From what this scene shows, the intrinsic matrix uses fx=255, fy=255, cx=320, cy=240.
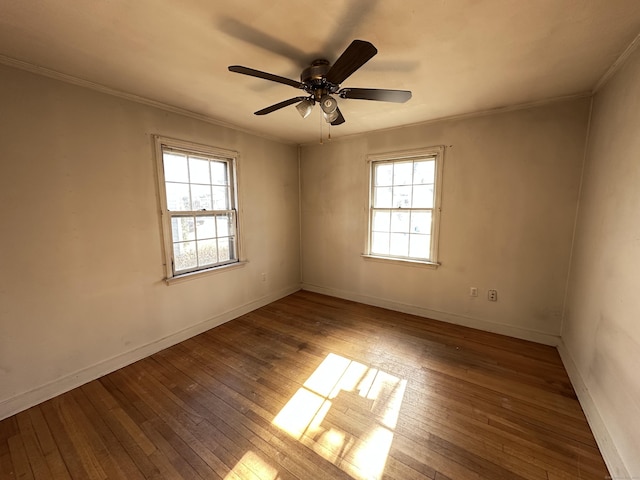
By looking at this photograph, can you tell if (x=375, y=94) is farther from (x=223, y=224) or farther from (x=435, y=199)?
(x=223, y=224)

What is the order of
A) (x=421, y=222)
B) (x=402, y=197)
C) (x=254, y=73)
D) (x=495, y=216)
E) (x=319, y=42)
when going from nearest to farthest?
(x=254, y=73) → (x=319, y=42) → (x=495, y=216) → (x=421, y=222) → (x=402, y=197)

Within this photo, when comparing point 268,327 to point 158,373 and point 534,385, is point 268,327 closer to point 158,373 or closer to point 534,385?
point 158,373

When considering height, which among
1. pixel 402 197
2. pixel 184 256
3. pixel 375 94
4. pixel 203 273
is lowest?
pixel 203 273

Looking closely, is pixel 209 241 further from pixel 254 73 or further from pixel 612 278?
pixel 612 278

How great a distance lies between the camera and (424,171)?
3.18 metres

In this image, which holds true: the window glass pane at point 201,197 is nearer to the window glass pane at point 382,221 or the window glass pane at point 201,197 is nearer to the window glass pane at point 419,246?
the window glass pane at point 382,221

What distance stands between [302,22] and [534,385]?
10.0ft

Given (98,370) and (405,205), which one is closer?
(98,370)

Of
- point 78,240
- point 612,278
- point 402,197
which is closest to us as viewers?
point 612,278

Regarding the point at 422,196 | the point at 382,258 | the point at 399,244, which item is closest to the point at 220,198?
the point at 382,258

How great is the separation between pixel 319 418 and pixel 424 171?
2838mm

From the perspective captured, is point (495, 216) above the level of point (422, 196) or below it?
below

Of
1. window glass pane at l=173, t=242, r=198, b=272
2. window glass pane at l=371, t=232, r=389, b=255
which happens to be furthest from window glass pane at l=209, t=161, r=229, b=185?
window glass pane at l=371, t=232, r=389, b=255

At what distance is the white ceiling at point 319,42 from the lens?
129 centimetres
